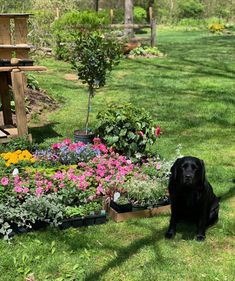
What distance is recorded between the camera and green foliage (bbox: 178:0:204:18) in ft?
189

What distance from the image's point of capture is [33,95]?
41.9 ft

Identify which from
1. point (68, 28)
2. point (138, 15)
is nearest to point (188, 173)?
point (68, 28)

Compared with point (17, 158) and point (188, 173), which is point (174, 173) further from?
point (17, 158)

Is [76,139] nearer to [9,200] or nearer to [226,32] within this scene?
[9,200]

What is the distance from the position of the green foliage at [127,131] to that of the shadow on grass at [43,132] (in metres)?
2.32

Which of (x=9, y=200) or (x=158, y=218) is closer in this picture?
(x=9, y=200)

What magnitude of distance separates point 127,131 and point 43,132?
3249mm

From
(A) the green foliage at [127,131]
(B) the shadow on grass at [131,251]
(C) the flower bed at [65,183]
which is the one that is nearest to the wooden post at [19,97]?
(C) the flower bed at [65,183]

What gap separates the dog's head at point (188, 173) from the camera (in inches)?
189

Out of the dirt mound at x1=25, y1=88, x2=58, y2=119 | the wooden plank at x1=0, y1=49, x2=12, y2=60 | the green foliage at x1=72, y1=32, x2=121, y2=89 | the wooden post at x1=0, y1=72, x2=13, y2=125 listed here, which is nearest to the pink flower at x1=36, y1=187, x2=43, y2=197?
the green foliage at x1=72, y1=32, x2=121, y2=89

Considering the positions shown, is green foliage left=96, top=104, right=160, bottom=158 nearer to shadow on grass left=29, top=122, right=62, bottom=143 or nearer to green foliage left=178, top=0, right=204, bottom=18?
shadow on grass left=29, top=122, right=62, bottom=143

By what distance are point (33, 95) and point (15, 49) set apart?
412 centimetres

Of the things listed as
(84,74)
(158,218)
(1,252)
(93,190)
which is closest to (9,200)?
(1,252)

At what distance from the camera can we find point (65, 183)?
237 inches
